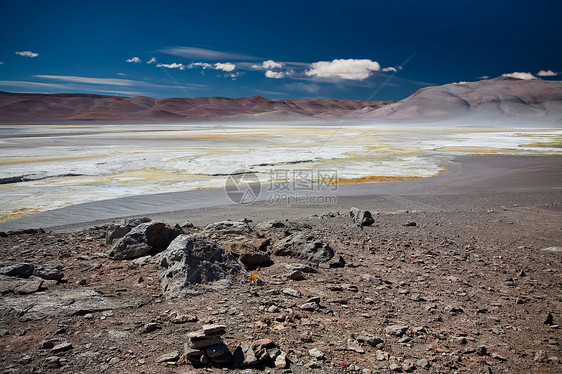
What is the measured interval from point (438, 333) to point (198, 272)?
2.20 m

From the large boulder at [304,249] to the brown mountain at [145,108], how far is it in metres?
117

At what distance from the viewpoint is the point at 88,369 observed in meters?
2.55

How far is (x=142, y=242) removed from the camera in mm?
4836

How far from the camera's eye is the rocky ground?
9.12 ft

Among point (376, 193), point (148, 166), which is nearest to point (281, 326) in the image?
point (376, 193)

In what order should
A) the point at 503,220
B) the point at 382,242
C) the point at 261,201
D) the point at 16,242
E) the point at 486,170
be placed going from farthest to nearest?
the point at 486,170 → the point at 261,201 → the point at 503,220 → the point at 382,242 → the point at 16,242

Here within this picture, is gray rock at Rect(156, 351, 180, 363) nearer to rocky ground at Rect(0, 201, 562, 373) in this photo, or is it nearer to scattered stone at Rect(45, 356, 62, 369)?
rocky ground at Rect(0, 201, 562, 373)

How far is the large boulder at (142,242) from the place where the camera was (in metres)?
4.75

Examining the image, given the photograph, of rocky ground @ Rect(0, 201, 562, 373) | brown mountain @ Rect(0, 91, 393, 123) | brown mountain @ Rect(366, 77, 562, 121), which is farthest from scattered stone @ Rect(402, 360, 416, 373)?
brown mountain @ Rect(366, 77, 562, 121)

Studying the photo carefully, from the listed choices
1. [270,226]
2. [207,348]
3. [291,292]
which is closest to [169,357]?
[207,348]

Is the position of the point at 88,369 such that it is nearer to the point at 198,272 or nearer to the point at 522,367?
the point at 198,272

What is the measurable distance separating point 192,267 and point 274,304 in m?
0.88

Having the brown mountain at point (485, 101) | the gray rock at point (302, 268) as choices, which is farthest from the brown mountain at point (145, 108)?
the gray rock at point (302, 268)

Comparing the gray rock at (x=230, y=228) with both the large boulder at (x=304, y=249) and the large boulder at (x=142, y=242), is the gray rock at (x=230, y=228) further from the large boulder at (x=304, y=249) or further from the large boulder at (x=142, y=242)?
the large boulder at (x=142, y=242)
